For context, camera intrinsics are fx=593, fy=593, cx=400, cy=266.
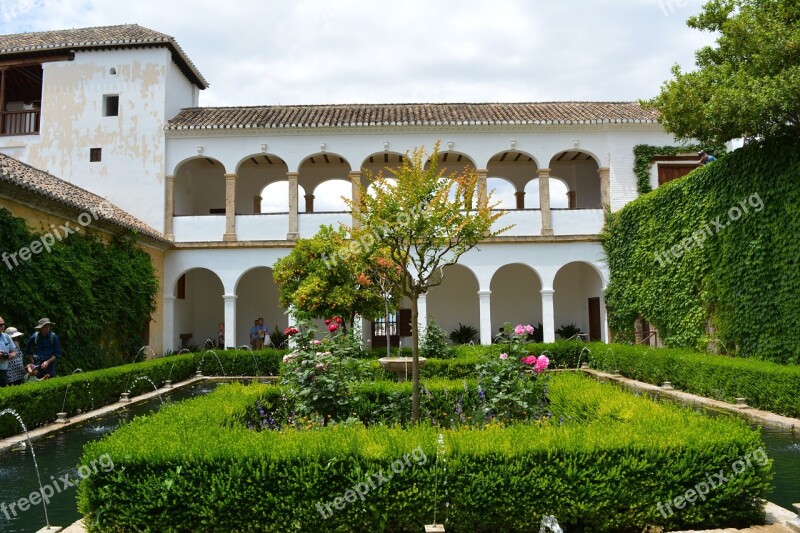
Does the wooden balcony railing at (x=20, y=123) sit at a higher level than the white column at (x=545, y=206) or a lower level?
higher

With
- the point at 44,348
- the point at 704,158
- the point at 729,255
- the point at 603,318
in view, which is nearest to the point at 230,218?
the point at 44,348

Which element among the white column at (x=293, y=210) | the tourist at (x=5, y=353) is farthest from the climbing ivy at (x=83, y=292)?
the white column at (x=293, y=210)

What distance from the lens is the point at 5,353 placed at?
A: 329 inches

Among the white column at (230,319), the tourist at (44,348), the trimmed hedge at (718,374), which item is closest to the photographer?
the trimmed hedge at (718,374)

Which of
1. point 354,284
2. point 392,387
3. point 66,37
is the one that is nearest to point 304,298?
point 354,284

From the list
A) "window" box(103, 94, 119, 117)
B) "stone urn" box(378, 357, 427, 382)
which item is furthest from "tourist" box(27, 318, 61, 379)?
"window" box(103, 94, 119, 117)

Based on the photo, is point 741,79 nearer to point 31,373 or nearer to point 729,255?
point 729,255

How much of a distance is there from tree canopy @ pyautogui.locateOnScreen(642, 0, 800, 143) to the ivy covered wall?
1008mm

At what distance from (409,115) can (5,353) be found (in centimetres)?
1295

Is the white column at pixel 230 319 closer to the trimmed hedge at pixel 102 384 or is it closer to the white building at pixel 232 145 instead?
the white building at pixel 232 145

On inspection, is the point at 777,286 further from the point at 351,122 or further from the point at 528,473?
the point at 351,122

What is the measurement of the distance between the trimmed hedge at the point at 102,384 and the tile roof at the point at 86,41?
983 cm

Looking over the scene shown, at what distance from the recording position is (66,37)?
60.2 feet

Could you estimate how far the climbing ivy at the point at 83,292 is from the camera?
34.8ft
